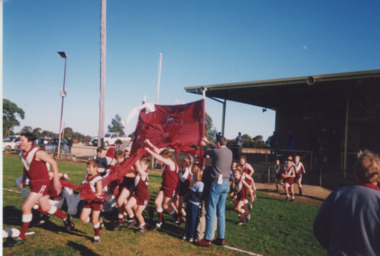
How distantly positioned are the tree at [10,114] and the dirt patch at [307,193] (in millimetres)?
53393

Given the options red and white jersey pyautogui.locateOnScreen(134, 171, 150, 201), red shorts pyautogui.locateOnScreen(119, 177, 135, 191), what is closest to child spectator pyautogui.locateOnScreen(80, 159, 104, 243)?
red and white jersey pyautogui.locateOnScreen(134, 171, 150, 201)

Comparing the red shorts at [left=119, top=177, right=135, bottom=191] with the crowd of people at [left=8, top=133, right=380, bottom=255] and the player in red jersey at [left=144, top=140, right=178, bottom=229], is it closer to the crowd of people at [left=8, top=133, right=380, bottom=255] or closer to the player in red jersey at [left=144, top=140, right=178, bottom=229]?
the crowd of people at [left=8, top=133, right=380, bottom=255]

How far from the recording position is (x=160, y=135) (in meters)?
6.11

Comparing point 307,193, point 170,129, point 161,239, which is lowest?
point 161,239

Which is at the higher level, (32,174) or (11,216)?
(32,174)

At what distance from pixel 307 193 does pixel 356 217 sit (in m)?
10.5

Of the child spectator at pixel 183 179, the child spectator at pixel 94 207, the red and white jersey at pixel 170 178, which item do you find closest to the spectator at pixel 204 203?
Answer: the red and white jersey at pixel 170 178

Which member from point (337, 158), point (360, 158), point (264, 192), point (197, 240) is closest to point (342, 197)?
point (360, 158)

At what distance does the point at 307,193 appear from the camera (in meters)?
11.6

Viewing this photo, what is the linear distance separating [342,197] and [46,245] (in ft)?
16.5

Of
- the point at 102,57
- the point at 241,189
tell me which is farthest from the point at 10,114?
the point at 241,189

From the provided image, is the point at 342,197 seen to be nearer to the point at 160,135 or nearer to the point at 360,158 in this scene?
the point at 360,158

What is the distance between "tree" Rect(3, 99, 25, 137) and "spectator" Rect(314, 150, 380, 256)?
59.3m

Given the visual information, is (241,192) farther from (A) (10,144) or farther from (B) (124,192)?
(A) (10,144)
